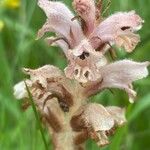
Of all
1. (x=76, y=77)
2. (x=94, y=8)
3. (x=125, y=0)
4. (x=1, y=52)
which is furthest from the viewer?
(x=125, y=0)

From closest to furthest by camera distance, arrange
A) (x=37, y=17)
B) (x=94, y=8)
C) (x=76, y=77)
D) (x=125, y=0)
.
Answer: (x=76, y=77)
(x=94, y=8)
(x=125, y=0)
(x=37, y=17)

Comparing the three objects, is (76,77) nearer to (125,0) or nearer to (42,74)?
(42,74)

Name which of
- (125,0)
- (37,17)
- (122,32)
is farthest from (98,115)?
(37,17)

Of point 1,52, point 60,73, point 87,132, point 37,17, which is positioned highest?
point 37,17

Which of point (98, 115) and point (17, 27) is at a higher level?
point (17, 27)

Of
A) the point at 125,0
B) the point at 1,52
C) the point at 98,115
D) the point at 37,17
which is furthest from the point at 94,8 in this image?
the point at 37,17

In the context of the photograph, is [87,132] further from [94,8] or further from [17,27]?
[17,27]

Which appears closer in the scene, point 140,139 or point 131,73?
point 131,73
